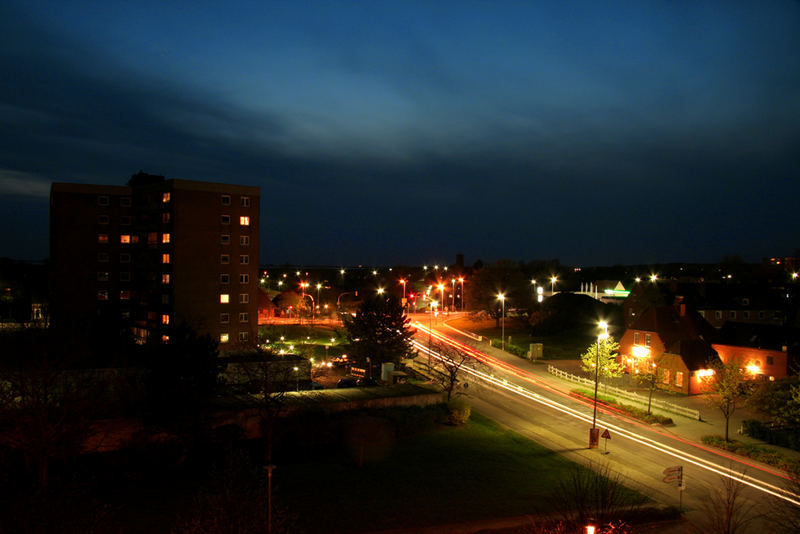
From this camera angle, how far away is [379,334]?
40.1 metres

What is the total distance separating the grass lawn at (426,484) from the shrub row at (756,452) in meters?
8.74

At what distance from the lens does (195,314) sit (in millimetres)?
50250

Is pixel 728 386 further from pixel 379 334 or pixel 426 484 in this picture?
pixel 379 334

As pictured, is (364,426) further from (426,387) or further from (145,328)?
(145,328)

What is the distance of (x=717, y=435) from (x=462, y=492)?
16.4 m

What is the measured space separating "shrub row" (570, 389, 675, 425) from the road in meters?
0.62

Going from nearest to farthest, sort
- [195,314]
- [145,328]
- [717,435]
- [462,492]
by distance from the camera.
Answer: [462,492] → [717,435] → [195,314] → [145,328]

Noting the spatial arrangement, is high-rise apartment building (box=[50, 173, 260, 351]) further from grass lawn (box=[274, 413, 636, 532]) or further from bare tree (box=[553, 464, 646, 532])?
bare tree (box=[553, 464, 646, 532])

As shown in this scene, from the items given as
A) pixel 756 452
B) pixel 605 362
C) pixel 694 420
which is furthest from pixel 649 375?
pixel 756 452

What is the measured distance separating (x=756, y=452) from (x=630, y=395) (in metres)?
11.2

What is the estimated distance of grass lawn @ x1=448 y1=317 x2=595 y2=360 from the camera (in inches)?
2105

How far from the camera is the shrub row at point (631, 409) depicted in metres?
29.8

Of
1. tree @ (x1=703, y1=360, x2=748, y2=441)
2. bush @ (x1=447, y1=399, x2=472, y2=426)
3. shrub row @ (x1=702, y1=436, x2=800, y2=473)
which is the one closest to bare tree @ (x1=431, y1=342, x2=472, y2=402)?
bush @ (x1=447, y1=399, x2=472, y2=426)

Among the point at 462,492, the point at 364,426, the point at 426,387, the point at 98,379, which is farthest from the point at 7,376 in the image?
the point at 426,387
